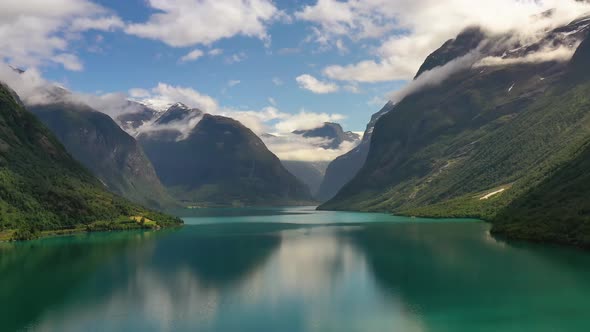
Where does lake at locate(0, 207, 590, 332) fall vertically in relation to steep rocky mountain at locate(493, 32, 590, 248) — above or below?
below

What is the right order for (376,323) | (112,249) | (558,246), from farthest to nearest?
(112,249)
(558,246)
(376,323)

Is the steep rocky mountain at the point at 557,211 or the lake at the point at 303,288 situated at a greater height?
the steep rocky mountain at the point at 557,211

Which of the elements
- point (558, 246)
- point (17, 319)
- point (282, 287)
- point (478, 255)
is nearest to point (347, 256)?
point (478, 255)

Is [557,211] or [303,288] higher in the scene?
[557,211]

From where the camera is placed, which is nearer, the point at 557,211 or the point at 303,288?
the point at 303,288

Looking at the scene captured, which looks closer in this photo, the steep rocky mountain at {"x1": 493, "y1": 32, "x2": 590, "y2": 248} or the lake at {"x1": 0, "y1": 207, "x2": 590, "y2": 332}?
the lake at {"x1": 0, "y1": 207, "x2": 590, "y2": 332}

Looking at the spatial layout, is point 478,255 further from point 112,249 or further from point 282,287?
point 112,249

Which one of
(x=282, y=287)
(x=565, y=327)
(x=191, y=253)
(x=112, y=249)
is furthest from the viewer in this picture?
(x=112, y=249)

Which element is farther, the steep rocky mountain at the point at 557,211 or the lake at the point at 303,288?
the steep rocky mountain at the point at 557,211
